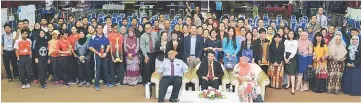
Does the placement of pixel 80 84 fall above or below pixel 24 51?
below

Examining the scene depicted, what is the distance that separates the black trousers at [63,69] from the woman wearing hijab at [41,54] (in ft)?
0.75

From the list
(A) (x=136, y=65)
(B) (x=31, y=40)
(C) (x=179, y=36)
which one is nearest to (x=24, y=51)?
(B) (x=31, y=40)

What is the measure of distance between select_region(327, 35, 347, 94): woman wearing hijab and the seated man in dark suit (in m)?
1.81

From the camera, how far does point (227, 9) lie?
18297mm

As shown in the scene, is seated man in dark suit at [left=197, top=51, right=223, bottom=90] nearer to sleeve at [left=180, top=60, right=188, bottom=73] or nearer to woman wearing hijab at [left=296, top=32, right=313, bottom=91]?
sleeve at [left=180, top=60, right=188, bottom=73]

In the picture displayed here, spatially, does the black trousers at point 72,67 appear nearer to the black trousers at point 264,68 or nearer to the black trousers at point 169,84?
the black trousers at point 169,84

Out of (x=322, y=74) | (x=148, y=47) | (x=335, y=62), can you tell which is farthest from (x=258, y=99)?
(x=148, y=47)

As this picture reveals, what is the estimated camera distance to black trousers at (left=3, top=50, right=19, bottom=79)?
7.59 metres

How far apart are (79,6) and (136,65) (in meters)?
8.72

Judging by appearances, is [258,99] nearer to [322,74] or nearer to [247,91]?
[247,91]

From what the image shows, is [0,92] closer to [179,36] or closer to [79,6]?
[179,36]

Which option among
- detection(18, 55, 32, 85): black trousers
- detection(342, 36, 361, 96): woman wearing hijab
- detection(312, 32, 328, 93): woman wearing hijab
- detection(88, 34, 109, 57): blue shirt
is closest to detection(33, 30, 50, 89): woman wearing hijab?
detection(18, 55, 32, 85): black trousers

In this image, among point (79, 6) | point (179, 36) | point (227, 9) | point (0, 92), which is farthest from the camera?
point (227, 9)

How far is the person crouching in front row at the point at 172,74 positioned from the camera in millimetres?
6641
